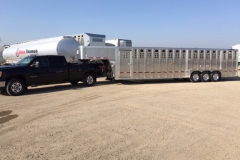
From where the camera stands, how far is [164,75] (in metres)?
16.1

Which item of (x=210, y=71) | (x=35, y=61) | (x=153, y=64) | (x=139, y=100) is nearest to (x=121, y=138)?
(x=139, y=100)

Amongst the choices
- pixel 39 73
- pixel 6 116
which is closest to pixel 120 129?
pixel 6 116

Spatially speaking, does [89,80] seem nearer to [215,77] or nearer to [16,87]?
[16,87]

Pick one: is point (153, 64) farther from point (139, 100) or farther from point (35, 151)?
point (35, 151)

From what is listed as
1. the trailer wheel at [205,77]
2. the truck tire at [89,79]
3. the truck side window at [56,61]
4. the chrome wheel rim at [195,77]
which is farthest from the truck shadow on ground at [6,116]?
the trailer wheel at [205,77]

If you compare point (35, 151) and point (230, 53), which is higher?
point (230, 53)

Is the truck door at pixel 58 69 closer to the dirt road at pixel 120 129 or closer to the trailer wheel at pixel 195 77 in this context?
the dirt road at pixel 120 129

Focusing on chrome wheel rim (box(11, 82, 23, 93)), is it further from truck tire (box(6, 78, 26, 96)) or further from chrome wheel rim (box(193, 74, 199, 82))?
chrome wheel rim (box(193, 74, 199, 82))

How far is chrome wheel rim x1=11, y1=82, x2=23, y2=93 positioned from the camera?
34.7ft

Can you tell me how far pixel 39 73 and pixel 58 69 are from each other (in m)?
1.12

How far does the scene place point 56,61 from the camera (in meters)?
12.5

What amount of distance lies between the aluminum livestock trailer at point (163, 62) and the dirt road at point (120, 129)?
6583 mm

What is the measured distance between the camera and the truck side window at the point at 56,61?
12.2 metres

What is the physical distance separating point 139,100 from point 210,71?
9972 millimetres
